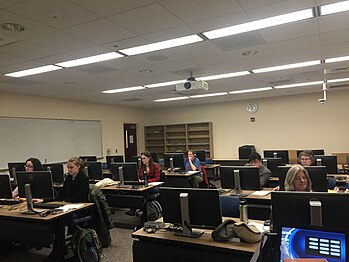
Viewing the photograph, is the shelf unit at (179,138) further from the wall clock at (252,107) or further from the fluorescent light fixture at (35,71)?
the fluorescent light fixture at (35,71)

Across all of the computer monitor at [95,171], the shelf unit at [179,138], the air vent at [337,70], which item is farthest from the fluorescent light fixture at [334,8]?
the shelf unit at [179,138]

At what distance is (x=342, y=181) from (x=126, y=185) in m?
3.65

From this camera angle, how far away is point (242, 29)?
346 cm

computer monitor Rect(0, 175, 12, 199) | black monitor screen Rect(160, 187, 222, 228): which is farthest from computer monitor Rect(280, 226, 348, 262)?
computer monitor Rect(0, 175, 12, 199)

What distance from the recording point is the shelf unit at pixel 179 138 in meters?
11.0

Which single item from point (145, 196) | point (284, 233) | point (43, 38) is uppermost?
point (43, 38)

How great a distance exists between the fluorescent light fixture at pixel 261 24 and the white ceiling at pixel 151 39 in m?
0.13

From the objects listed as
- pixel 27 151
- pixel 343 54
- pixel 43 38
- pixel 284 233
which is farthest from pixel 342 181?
pixel 27 151

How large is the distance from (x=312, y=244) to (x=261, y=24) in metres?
2.79

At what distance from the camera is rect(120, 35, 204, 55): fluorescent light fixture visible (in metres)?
3.69

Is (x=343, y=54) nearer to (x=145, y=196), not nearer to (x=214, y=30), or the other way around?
(x=214, y=30)

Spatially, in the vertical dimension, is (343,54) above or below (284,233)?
above

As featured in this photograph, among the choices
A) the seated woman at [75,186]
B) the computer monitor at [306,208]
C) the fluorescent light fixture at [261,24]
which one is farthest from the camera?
the seated woman at [75,186]

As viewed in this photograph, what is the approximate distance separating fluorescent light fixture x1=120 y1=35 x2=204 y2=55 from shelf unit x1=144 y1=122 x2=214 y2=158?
7060mm
